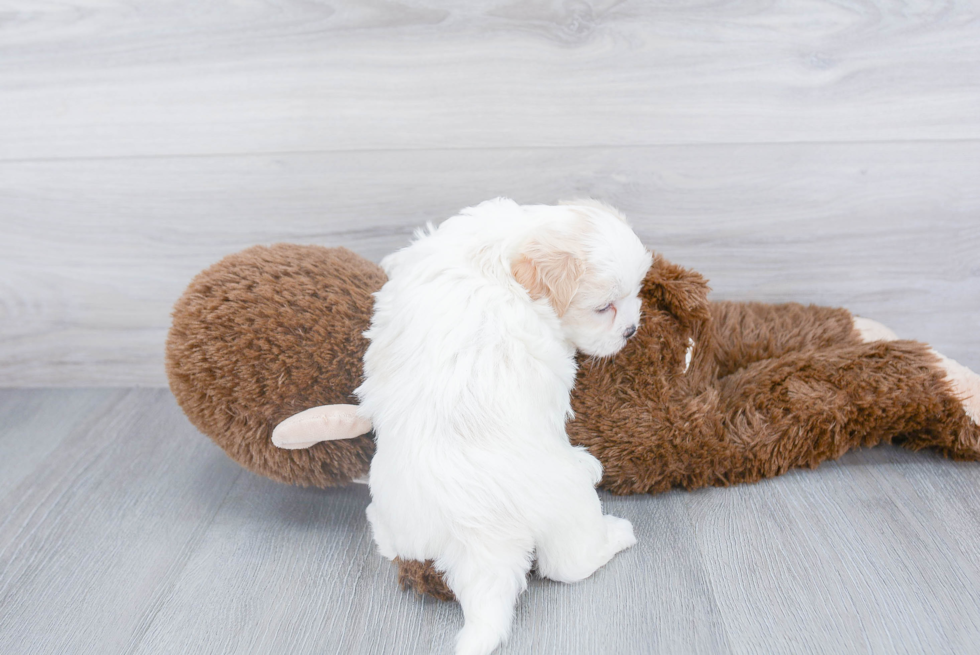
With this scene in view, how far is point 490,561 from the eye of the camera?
91cm

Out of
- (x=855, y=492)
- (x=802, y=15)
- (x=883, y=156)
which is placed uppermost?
(x=802, y=15)

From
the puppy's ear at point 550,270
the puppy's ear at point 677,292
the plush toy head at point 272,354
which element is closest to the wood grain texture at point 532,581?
the plush toy head at point 272,354

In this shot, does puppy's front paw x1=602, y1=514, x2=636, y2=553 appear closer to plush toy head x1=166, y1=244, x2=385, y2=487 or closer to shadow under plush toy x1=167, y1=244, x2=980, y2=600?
shadow under plush toy x1=167, y1=244, x2=980, y2=600

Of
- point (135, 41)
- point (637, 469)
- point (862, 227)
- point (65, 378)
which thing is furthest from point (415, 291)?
point (65, 378)

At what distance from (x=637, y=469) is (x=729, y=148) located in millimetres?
693

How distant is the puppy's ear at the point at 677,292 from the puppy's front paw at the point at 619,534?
0.36 m

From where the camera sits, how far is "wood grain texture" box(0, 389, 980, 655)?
958 millimetres

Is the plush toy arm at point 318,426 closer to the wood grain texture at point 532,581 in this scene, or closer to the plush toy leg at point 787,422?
the wood grain texture at point 532,581

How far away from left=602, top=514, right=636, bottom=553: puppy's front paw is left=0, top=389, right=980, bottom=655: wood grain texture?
22 millimetres

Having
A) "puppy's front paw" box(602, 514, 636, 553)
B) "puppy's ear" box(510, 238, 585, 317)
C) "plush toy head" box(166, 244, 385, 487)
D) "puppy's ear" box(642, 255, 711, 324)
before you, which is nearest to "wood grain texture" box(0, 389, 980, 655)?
"puppy's front paw" box(602, 514, 636, 553)

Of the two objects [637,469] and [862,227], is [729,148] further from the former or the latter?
[637,469]

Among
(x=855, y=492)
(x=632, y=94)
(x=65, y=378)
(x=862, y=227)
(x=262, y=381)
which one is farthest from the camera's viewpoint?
(x=65, y=378)

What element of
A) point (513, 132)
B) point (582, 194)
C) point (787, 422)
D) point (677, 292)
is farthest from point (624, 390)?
point (513, 132)

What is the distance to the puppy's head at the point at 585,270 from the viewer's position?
0.95 meters
